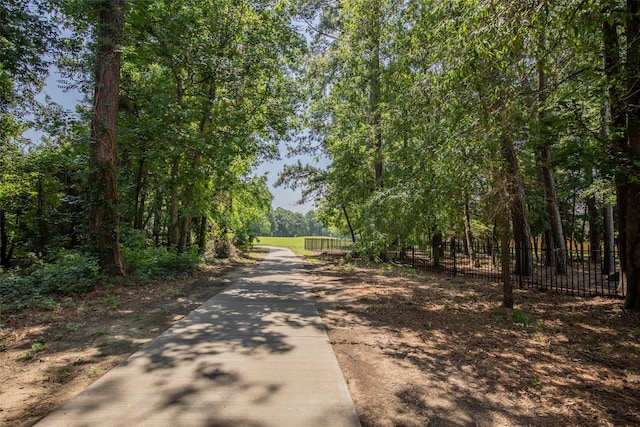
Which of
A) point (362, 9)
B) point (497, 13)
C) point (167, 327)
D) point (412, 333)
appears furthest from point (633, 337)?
point (362, 9)

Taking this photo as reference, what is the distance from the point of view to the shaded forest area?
5.55m

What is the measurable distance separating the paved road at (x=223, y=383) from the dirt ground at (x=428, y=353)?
0.24 m

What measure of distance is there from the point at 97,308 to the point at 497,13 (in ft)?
26.5

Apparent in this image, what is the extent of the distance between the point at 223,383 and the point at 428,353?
8.75 feet

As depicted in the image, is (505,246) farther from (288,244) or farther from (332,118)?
(288,244)

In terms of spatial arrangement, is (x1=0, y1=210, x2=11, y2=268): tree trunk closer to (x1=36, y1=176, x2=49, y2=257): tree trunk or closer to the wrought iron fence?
(x1=36, y1=176, x2=49, y2=257): tree trunk

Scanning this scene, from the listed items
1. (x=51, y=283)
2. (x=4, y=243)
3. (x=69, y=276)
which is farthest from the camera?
(x=4, y=243)

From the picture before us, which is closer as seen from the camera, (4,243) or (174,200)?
(174,200)

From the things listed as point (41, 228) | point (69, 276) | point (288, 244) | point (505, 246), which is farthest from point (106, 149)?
point (288, 244)

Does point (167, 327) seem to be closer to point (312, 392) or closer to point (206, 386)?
point (206, 386)

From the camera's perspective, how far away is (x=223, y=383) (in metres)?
3.33

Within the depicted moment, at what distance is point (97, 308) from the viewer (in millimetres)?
6336

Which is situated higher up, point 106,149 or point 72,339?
point 106,149

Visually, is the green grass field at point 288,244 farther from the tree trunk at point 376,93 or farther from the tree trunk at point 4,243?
the tree trunk at point 376,93
